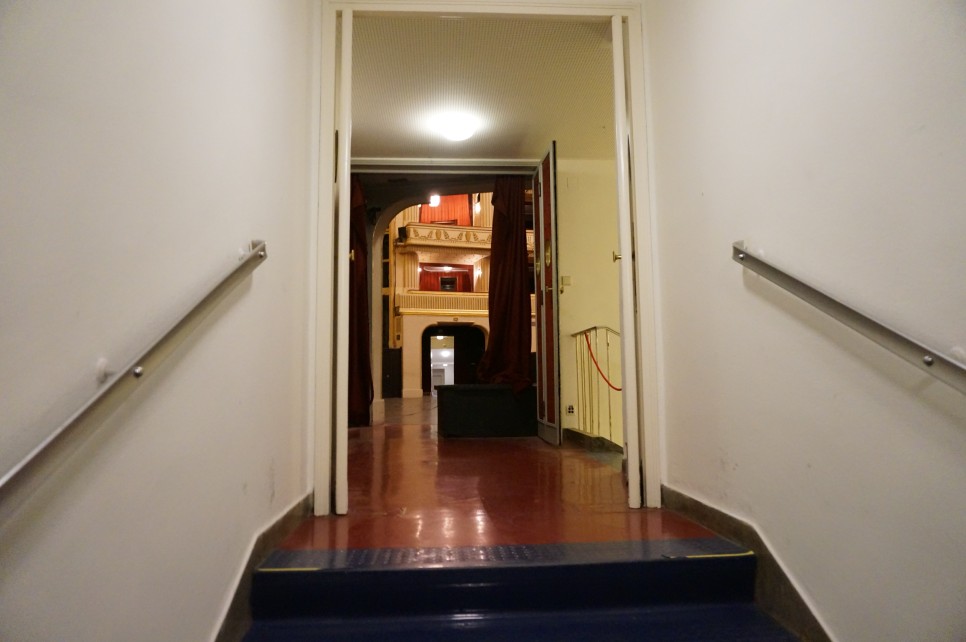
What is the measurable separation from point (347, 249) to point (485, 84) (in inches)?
72.9

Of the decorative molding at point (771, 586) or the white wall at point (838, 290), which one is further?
the decorative molding at point (771, 586)

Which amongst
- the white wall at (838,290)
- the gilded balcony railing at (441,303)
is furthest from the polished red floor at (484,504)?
the gilded balcony railing at (441,303)

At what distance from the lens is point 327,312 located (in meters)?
1.95

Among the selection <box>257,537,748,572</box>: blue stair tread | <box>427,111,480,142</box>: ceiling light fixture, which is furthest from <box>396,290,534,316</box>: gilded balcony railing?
<box>257,537,748,572</box>: blue stair tread

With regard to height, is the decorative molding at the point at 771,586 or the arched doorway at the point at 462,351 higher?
the arched doorway at the point at 462,351

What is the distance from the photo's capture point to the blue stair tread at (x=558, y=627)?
3.92 feet

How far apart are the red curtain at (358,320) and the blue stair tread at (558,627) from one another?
3.52m

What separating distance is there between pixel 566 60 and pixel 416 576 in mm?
2923

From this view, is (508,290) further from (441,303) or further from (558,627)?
(441,303)

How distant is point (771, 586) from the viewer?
1.29m

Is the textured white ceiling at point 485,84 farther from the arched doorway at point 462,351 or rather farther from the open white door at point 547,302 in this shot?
the arched doorway at point 462,351

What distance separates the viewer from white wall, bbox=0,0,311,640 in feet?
1.96

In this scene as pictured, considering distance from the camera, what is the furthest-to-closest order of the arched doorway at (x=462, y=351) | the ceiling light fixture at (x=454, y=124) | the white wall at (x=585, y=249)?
the arched doorway at (x=462, y=351) → the white wall at (x=585, y=249) → the ceiling light fixture at (x=454, y=124)

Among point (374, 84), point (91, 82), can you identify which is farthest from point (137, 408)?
point (374, 84)
